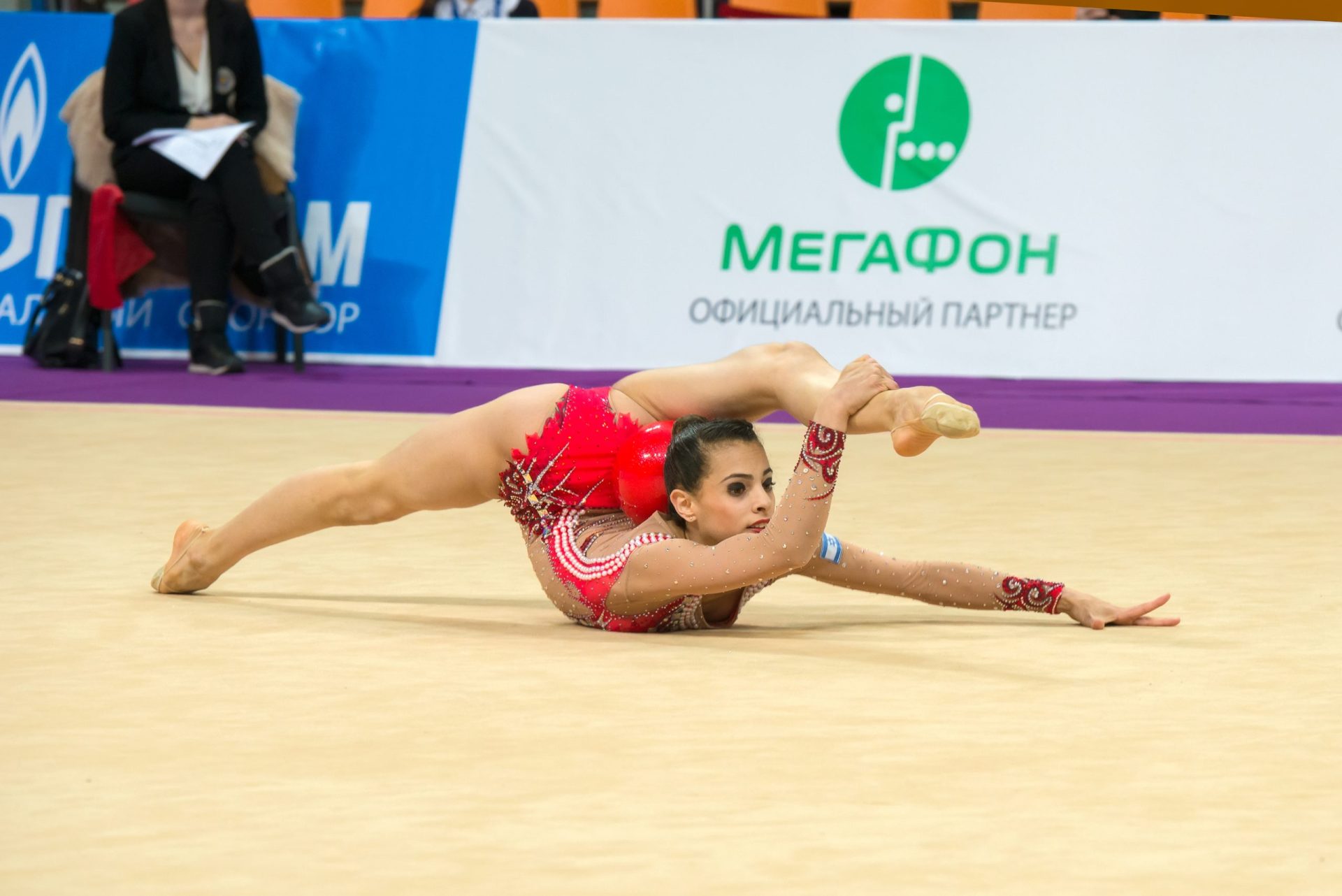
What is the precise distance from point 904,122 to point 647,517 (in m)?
4.44

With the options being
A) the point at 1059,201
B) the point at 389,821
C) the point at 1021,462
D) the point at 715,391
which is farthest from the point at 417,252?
the point at 389,821

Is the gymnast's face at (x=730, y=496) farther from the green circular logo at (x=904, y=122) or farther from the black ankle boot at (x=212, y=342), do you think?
the black ankle boot at (x=212, y=342)

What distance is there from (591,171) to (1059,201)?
1.95m

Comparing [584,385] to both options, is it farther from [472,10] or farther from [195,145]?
[472,10]

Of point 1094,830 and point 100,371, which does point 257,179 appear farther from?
point 1094,830

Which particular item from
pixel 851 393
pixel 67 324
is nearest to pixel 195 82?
pixel 67 324

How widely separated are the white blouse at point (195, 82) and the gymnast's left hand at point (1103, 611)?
5379mm

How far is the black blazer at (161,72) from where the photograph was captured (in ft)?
25.3

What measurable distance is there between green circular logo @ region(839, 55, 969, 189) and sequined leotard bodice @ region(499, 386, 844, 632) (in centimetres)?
420

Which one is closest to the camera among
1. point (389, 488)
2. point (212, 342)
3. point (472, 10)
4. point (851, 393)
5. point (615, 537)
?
point (851, 393)

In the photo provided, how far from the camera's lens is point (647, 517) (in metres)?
3.52

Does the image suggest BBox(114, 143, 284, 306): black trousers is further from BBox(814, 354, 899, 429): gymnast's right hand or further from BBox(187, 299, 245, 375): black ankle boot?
BBox(814, 354, 899, 429): gymnast's right hand

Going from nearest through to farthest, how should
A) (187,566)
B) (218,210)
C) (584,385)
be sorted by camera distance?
1. (187,566)
2. (584,385)
3. (218,210)

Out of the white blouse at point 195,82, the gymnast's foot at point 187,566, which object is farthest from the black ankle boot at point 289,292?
the gymnast's foot at point 187,566
